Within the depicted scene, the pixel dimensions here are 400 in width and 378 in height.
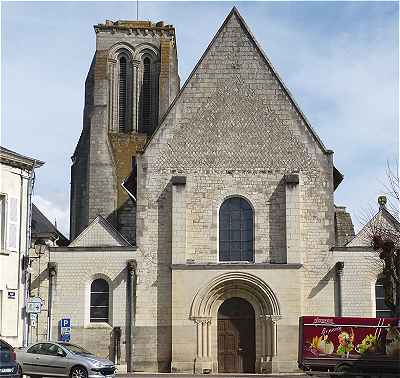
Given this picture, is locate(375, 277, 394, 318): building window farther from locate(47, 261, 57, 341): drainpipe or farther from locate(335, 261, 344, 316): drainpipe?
locate(47, 261, 57, 341): drainpipe

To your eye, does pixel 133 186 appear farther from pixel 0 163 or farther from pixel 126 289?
pixel 0 163

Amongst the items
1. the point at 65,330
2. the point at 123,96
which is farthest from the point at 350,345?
the point at 123,96

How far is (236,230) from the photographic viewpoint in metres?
30.1

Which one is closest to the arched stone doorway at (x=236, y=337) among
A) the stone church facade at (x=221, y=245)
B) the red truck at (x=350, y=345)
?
the stone church facade at (x=221, y=245)

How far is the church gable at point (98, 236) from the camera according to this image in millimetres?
30297

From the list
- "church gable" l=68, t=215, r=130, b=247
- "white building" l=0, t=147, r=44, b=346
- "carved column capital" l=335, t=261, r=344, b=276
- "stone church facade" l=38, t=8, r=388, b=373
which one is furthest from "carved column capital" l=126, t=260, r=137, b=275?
"carved column capital" l=335, t=261, r=344, b=276

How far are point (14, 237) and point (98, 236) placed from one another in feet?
12.3

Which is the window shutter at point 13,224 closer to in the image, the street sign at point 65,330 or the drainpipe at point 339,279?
the street sign at point 65,330

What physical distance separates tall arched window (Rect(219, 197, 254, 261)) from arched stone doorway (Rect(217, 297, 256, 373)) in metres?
1.68

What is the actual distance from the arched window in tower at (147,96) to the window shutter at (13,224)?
65.2 feet

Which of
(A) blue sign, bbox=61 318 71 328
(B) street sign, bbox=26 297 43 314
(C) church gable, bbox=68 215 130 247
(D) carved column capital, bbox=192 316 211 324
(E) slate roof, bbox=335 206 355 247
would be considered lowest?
(A) blue sign, bbox=61 318 71 328

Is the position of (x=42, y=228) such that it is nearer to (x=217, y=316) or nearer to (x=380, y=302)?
(x=217, y=316)

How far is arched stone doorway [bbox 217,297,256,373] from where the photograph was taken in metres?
29.4

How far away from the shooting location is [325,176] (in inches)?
1193
